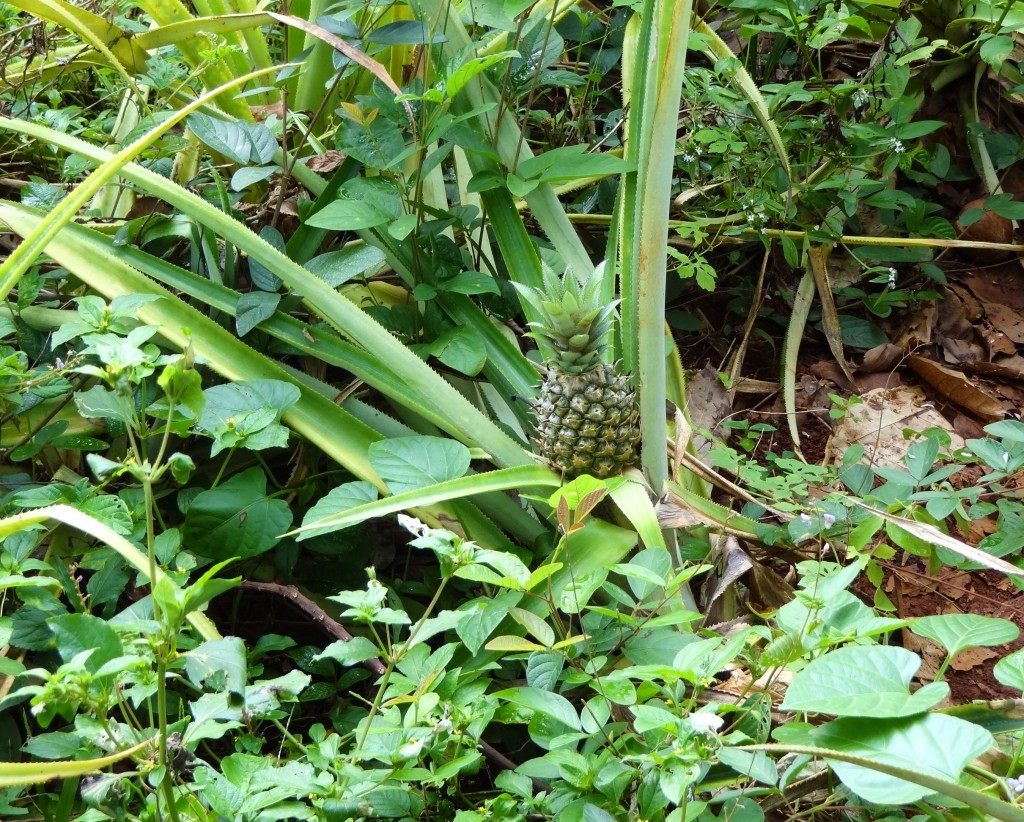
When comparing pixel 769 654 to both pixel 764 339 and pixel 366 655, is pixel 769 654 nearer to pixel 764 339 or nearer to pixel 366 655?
pixel 366 655

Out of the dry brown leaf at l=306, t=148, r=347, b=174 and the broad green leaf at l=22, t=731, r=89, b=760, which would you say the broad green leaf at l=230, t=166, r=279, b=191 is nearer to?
the dry brown leaf at l=306, t=148, r=347, b=174

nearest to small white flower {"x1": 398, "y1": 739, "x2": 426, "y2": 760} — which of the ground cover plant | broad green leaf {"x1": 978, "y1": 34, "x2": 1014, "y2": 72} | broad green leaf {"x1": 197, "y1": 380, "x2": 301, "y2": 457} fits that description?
the ground cover plant

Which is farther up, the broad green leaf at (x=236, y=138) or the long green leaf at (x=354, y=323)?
the broad green leaf at (x=236, y=138)

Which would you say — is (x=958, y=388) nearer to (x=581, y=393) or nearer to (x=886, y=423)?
(x=886, y=423)

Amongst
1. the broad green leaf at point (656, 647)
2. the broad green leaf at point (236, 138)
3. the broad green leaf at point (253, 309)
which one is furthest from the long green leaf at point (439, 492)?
the broad green leaf at point (236, 138)

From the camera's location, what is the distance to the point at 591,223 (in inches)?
61.0

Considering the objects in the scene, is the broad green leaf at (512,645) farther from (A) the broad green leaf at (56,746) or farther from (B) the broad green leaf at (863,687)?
(A) the broad green leaf at (56,746)

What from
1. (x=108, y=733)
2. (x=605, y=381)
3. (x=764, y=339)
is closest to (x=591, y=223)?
(x=764, y=339)

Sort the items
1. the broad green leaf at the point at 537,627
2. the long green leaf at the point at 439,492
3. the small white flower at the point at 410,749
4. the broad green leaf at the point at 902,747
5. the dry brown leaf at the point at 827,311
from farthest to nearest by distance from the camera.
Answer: the dry brown leaf at the point at 827,311 < the long green leaf at the point at 439,492 < the broad green leaf at the point at 537,627 < the small white flower at the point at 410,749 < the broad green leaf at the point at 902,747

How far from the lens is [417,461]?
95 cm

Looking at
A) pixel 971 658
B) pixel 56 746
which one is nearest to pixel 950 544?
pixel 971 658

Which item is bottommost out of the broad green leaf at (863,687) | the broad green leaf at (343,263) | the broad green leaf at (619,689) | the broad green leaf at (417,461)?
the broad green leaf at (619,689)

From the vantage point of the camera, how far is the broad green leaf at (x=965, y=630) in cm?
66

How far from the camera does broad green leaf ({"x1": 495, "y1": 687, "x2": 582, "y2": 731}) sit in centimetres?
71
